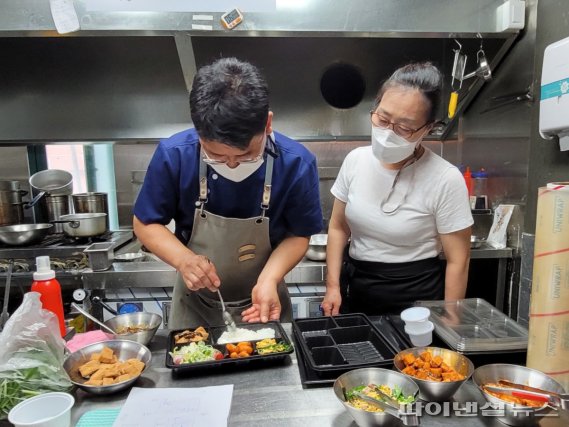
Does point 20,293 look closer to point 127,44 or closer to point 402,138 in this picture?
point 127,44

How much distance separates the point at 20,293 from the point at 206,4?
2.10 metres

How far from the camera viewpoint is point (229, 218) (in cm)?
157

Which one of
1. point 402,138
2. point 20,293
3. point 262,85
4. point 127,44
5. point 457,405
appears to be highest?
point 127,44

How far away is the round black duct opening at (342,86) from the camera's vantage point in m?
3.12

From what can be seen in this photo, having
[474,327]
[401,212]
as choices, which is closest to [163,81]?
[401,212]

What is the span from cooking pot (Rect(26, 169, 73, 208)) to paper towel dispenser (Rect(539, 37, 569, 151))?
3.04 metres

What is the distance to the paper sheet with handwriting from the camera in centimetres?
91

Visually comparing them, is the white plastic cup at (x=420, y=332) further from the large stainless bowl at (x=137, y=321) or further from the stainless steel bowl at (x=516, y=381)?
the large stainless bowl at (x=137, y=321)

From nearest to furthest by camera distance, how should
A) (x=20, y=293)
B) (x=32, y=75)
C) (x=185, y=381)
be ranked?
1. (x=185, y=381)
2. (x=20, y=293)
3. (x=32, y=75)

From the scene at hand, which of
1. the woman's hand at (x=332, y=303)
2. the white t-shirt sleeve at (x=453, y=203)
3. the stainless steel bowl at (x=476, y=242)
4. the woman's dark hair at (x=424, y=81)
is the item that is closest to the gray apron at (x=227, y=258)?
the woman's hand at (x=332, y=303)

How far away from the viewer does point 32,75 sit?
2943 mm

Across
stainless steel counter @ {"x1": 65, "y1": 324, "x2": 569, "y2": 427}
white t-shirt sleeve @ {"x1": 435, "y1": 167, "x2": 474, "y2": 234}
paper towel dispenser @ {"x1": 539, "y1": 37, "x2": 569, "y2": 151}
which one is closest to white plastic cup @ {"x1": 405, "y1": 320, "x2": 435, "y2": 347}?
stainless steel counter @ {"x1": 65, "y1": 324, "x2": 569, "y2": 427}

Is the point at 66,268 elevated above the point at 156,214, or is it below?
below

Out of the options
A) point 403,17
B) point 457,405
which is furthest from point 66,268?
point 403,17
